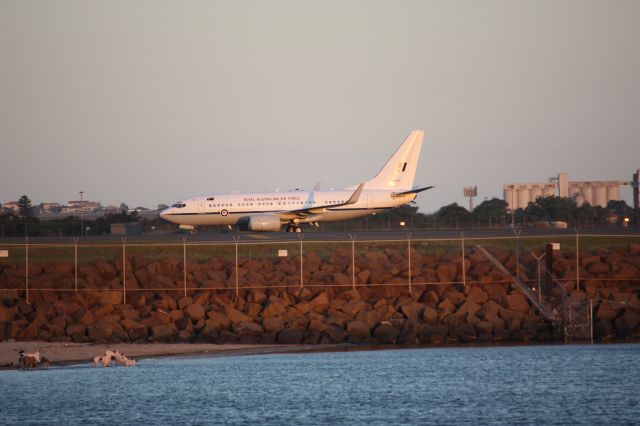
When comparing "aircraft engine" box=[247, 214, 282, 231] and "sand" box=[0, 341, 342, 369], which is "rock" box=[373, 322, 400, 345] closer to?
"sand" box=[0, 341, 342, 369]

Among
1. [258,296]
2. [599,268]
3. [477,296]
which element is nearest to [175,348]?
[258,296]

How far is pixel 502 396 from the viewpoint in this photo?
23.8 meters

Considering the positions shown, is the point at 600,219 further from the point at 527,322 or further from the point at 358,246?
the point at 527,322

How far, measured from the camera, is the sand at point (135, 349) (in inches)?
1136

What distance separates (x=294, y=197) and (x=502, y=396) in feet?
136

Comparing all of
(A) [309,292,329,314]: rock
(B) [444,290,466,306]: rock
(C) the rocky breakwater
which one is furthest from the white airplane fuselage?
(A) [309,292,329,314]: rock

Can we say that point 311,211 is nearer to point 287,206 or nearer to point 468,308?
point 287,206

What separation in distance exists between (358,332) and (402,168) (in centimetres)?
3821

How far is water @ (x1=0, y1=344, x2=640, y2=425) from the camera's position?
21953 mm

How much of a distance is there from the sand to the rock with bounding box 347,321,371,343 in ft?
2.64

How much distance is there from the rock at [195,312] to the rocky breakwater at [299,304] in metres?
0.03

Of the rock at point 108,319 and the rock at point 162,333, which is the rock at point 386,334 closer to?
the rock at point 162,333

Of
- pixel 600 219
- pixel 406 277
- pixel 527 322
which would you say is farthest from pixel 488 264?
pixel 600 219

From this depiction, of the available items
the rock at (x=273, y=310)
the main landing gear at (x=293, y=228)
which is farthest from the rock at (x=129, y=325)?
the main landing gear at (x=293, y=228)
